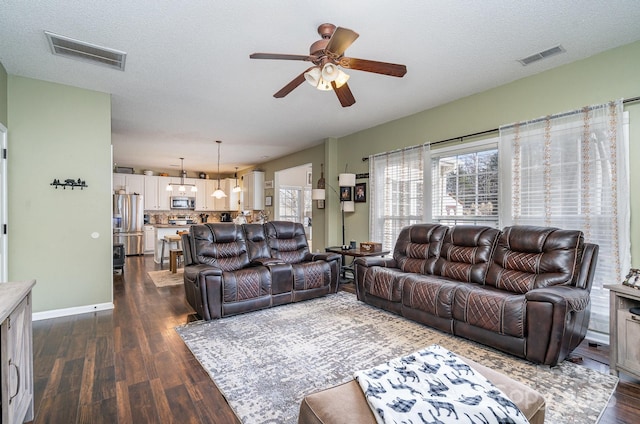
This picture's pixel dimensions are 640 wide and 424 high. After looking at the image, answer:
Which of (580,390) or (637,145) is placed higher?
(637,145)

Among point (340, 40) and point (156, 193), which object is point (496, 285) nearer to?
point (340, 40)

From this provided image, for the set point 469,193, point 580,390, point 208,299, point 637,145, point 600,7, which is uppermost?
point 600,7

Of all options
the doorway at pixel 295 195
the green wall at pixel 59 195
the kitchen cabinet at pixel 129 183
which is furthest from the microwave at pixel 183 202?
the green wall at pixel 59 195

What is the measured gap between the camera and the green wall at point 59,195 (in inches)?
135

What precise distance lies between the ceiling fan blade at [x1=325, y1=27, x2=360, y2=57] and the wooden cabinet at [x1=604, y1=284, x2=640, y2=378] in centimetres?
258

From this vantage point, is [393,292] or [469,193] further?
[469,193]

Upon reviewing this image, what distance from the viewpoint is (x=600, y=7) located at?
226cm

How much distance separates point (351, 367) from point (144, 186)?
8883mm

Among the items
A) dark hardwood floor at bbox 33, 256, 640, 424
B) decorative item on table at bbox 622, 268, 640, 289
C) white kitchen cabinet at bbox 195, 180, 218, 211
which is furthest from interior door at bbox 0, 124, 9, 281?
white kitchen cabinet at bbox 195, 180, 218, 211

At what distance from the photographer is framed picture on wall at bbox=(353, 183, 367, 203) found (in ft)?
18.4

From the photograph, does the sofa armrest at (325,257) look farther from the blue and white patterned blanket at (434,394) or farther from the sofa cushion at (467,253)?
the blue and white patterned blanket at (434,394)

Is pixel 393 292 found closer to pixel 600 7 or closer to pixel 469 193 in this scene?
pixel 469 193

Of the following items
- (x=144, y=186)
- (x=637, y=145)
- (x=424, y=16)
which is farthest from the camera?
(x=144, y=186)

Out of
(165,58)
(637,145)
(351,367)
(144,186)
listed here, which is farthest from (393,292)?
(144,186)
